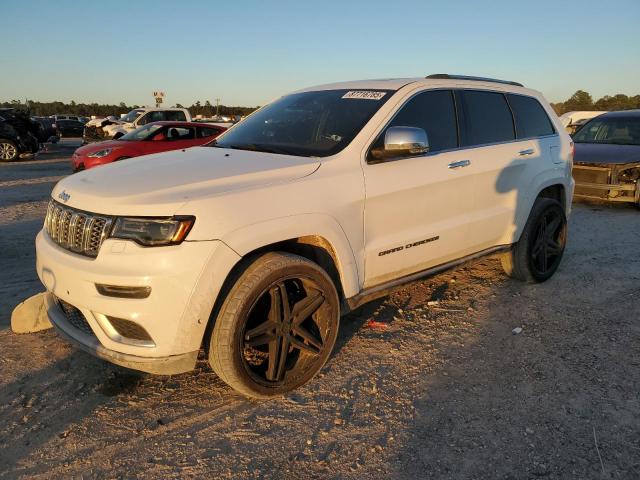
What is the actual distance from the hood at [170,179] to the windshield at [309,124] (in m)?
0.23

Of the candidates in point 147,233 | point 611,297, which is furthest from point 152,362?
point 611,297

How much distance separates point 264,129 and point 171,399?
211cm

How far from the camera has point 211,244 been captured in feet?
8.59

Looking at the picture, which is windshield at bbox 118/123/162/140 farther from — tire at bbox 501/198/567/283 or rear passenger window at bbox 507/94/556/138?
tire at bbox 501/198/567/283

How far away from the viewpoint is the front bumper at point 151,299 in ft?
8.38

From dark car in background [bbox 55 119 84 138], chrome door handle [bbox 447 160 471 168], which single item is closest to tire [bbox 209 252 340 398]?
chrome door handle [bbox 447 160 471 168]

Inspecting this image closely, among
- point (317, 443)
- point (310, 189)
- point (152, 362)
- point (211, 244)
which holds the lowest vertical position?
point (317, 443)

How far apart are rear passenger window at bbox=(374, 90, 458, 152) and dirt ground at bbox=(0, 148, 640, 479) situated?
4.73ft

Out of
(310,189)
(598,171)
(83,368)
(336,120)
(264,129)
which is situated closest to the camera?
(310,189)

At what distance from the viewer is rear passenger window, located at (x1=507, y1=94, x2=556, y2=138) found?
188 inches

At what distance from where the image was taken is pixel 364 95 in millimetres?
3846

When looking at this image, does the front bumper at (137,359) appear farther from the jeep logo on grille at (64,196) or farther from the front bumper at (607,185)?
the front bumper at (607,185)

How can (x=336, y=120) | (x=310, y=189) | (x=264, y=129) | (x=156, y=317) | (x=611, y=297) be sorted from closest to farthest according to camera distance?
(x=156, y=317) < (x=310, y=189) < (x=336, y=120) < (x=264, y=129) < (x=611, y=297)

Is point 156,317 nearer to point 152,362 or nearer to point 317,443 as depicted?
point 152,362
